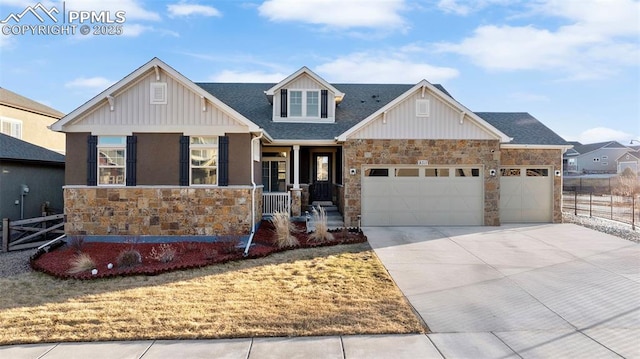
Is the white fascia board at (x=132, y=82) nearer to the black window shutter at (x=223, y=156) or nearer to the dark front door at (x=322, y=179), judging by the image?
the black window shutter at (x=223, y=156)

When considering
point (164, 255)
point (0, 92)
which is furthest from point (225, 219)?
point (0, 92)

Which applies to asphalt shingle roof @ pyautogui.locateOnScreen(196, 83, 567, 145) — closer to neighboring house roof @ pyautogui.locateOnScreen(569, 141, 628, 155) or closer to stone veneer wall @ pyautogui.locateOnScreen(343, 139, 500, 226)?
stone veneer wall @ pyautogui.locateOnScreen(343, 139, 500, 226)

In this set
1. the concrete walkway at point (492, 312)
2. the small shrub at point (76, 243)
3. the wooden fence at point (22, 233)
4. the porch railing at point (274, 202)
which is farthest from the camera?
the porch railing at point (274, 202)

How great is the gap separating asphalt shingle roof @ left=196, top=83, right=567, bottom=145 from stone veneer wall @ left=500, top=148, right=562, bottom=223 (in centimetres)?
40

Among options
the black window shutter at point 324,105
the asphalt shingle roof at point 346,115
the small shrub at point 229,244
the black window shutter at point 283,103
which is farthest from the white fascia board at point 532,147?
the small shrub at point 229,244

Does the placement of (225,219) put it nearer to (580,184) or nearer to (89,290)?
(89,290)

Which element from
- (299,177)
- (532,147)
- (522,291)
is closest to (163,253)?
(522,291)

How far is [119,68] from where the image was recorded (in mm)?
15680

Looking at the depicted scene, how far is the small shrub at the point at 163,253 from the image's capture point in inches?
370

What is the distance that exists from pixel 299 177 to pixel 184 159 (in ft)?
22.5

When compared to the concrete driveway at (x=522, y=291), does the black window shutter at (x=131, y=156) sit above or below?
above

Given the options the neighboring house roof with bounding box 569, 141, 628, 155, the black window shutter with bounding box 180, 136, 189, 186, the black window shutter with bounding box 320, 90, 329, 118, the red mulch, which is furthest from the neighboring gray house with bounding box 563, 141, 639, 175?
the black window shutter with bounding box 180, 136, 189, 186

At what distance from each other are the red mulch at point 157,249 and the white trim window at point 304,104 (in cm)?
597

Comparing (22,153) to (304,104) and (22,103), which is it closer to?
(22,103)
